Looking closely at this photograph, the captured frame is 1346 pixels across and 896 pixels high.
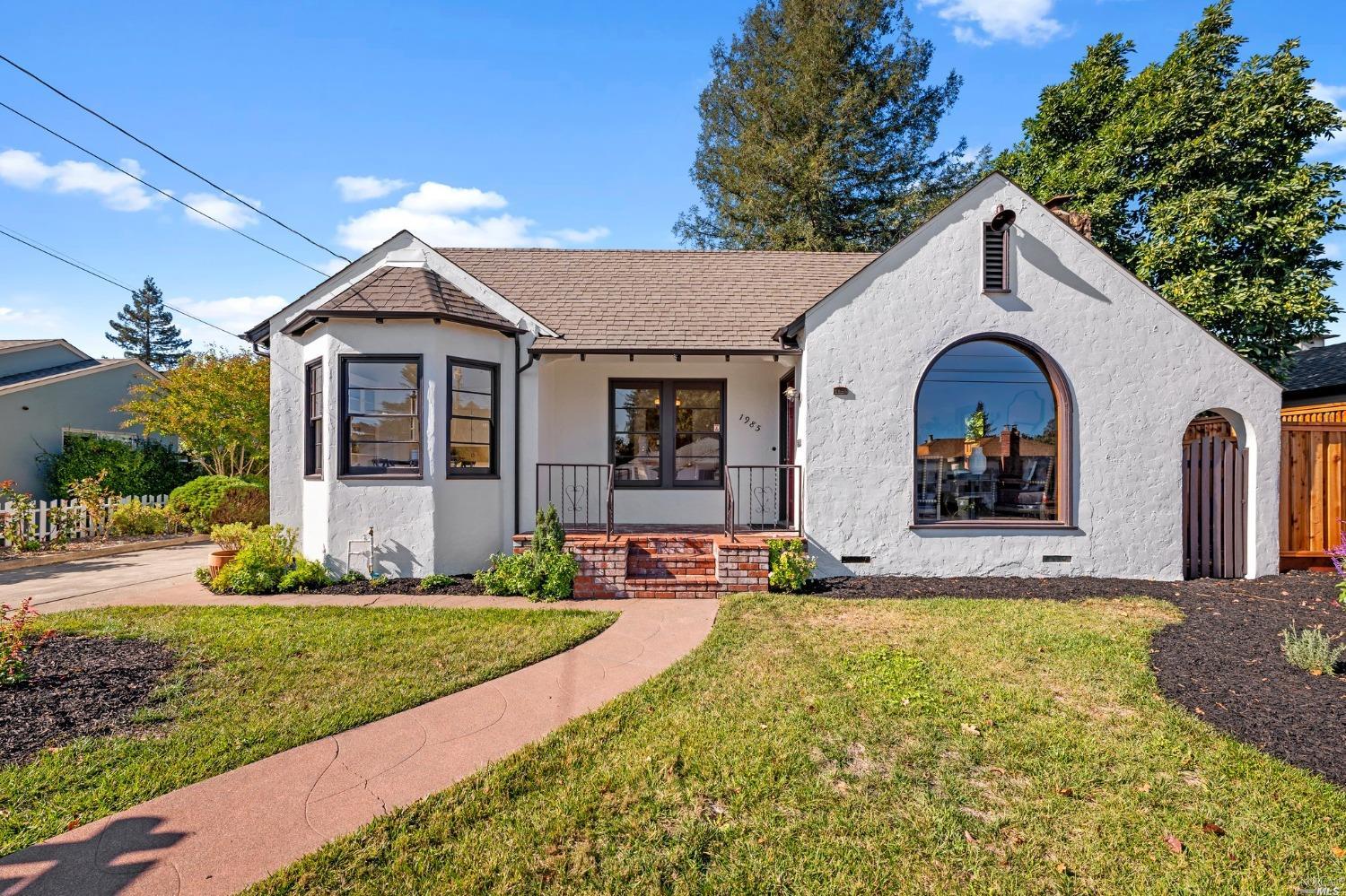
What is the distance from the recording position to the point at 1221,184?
1294 cm

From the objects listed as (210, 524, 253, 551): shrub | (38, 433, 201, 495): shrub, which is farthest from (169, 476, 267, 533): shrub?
(210, 524, 253, 551): shrub

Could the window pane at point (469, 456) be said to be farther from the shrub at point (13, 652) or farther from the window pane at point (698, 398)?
the shrub at point (13, 652)

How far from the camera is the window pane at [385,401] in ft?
27.0

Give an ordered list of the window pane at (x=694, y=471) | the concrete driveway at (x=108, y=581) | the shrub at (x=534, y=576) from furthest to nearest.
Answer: the window pane at (x=694, y=471) < the shrub at (x=534, y=576) < the concrete driveway at (x=108, y=581)

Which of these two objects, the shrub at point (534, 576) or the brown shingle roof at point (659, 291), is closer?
the shrub at point (534, 576)

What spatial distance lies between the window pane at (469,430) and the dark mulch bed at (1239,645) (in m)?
5.34

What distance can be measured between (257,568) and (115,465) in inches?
463

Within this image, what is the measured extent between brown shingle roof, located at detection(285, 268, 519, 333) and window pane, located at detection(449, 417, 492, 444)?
1.41 meters

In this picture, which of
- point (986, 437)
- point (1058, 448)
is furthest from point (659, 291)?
point (1058, 448)

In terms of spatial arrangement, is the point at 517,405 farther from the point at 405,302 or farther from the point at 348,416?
the point at 348,416

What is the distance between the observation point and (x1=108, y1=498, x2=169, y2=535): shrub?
1252 centimetres

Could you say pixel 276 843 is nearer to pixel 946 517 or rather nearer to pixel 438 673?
pixel 438 673

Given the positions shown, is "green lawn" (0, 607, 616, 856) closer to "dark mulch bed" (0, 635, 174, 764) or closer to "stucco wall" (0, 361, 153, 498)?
"dark mulch bed" (0, 635, 174, 764)

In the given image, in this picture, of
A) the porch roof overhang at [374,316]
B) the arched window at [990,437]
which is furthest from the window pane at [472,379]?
the arched window at [990,437]
